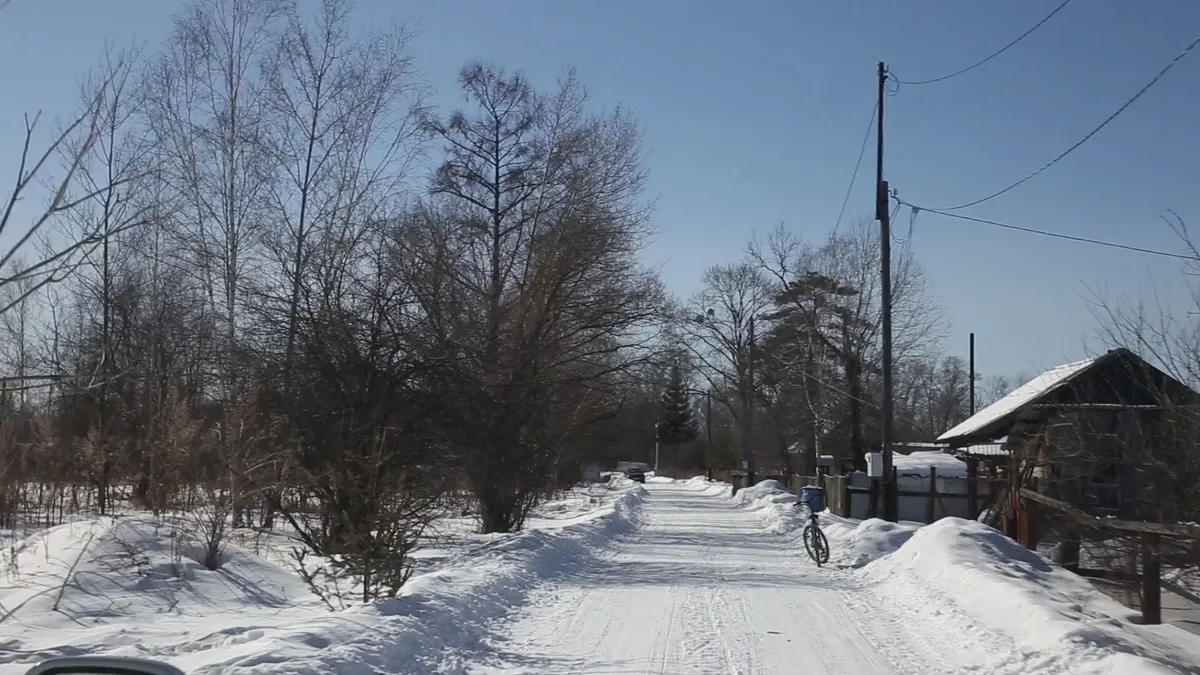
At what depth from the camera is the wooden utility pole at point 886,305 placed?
2567cm

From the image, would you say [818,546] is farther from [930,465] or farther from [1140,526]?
[930,465]

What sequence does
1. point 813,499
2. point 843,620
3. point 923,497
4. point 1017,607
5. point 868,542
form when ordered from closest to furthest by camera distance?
1. point 1017,607
2. point 843,620
3. point 868,542
4. point 813,499
5. point 923,497

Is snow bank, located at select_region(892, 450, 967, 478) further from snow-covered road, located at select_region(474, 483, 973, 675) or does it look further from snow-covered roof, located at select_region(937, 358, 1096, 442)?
snow-covered road, located at select_region(474, 483, 973, 675)

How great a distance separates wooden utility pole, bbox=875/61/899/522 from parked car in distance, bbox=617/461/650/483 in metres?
53.0

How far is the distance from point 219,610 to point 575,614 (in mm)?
4126

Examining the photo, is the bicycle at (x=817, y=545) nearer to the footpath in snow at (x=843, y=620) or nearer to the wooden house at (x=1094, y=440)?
the footpath in snow at (x=843, y=620)

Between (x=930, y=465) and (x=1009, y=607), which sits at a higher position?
(x=930, y=465)

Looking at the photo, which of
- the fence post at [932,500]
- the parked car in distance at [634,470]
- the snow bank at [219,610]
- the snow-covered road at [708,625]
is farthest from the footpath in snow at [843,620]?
the parked car in distance at [634,470]

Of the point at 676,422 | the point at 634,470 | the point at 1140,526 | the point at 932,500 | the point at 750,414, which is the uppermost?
the point at 676,422

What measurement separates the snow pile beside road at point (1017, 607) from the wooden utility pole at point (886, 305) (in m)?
7.54

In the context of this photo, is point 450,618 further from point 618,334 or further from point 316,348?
point 618,334

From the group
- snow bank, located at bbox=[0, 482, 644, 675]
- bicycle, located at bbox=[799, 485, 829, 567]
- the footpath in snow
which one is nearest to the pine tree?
bicycle, located at bbox=[799, 485, 829, 567]

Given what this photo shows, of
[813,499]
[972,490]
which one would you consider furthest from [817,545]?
[972,490]

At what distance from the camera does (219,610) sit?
12805mm
